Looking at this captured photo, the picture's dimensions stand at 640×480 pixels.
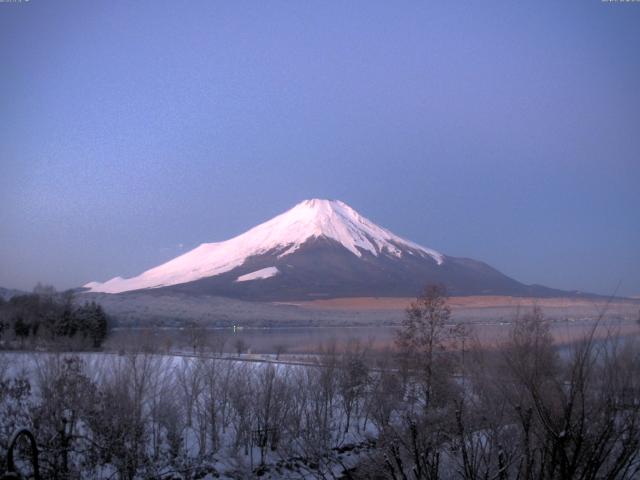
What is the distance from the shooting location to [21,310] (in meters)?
37.6

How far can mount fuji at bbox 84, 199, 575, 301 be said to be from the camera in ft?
360

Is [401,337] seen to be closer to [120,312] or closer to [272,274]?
[120,312]

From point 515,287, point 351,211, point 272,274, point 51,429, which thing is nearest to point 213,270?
point 272,274

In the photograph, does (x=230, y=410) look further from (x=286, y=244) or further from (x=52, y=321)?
(x=286, y=244)

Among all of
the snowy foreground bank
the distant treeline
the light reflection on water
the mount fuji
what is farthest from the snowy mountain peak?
the snowy foreground bank

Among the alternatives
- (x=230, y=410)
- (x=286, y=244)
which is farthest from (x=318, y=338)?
(x=286, y=244)

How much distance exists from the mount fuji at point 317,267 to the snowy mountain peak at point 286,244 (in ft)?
0.73

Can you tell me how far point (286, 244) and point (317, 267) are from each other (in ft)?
63.8

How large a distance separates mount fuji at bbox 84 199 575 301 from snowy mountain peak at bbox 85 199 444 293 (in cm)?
22

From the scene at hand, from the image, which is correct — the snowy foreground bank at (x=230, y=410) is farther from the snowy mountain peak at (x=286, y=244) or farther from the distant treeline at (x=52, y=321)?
the snowy mountain peak at (x=286, y=244)

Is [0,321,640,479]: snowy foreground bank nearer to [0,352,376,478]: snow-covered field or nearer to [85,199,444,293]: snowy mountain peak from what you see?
[0,352,376,478]: snow-covered field

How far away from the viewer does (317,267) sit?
4779 inches

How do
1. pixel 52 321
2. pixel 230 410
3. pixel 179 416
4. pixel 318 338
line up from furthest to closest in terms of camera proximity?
pixel 318 338
pixel 52 321
pixel 230 410
pixel 179 416

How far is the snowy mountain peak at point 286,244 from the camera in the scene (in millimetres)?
135000
